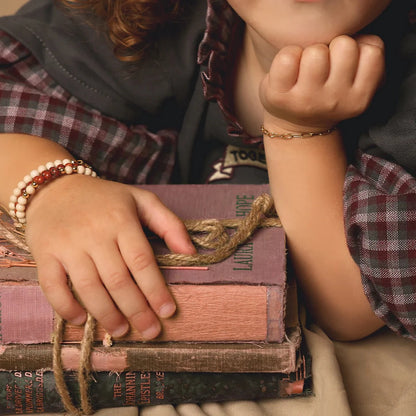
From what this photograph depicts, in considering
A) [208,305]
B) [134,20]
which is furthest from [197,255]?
[134,20]

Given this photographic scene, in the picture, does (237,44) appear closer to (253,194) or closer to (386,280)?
(253,194)

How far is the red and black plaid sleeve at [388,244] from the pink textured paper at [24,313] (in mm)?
335

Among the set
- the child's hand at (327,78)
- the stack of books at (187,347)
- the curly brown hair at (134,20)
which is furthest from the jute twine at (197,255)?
the curly brown hair at (134,20)

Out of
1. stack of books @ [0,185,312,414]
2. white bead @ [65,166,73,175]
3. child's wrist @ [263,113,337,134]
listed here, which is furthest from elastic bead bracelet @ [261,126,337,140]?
white bead @ [65,166,73,175]

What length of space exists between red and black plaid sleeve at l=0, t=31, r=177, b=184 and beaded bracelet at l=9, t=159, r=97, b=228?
137mm

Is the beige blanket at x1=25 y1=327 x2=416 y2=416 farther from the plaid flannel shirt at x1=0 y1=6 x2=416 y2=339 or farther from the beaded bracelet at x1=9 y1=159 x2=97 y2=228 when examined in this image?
the beaded bracelet at x1=9 y1=159 x2=97 y2=228

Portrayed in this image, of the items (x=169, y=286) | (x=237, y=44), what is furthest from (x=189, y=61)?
(x=169, y=286)

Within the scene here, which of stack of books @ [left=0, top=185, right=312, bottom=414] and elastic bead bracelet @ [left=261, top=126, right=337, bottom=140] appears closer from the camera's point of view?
stack of books @ [left=0, top=185, right=312, bottom=414]

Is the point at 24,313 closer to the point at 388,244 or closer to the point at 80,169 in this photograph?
the point at 80,169

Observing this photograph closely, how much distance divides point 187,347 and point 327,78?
310 millimetres

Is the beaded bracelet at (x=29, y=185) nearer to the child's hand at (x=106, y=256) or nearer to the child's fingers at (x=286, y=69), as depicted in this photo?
the child's hand at (x=106, y=256)

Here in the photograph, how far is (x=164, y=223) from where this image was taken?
1.98 feet

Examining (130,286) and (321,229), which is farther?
(321,229)

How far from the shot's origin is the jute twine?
1.82 feet
